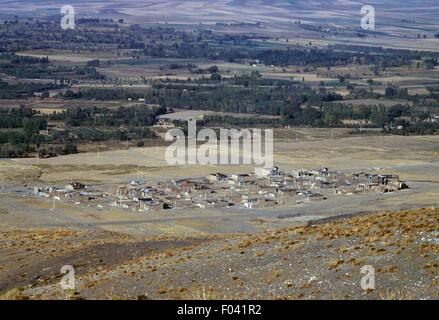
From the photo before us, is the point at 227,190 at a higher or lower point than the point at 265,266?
lower

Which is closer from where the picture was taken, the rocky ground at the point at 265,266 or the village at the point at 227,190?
the rocky ground at the point at 265,266

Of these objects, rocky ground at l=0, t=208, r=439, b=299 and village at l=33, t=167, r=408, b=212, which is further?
village at l=33, t=167, r=408, b=212

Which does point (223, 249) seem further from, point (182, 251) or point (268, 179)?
point (268, 179)

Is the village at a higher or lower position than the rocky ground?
lower

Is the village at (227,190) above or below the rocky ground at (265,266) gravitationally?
below
